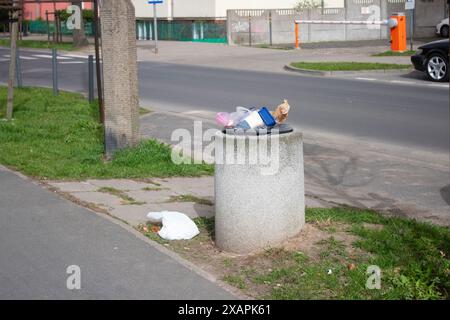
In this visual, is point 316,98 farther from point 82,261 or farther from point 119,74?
point 82,261

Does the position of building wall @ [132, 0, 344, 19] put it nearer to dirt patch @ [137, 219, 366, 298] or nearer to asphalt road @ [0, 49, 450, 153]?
asphalt road @ [0, 49, 450, 153]

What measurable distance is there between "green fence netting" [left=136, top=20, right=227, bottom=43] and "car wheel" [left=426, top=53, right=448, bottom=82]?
18838mm

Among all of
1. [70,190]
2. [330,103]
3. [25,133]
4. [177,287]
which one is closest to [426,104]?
Result: [330,103]

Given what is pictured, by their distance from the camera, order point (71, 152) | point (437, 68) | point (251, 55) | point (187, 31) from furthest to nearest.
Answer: point (187, 31), point (251, 55), point (437, 68), point (71, 152)

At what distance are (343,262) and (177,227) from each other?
1499 mm

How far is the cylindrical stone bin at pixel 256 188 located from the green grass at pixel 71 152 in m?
3.45

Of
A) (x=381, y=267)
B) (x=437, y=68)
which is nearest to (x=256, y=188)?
(x=381, y=267)

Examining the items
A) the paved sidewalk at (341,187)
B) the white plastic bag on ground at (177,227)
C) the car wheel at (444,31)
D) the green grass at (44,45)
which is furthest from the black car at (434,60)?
the green grass at (44,45)

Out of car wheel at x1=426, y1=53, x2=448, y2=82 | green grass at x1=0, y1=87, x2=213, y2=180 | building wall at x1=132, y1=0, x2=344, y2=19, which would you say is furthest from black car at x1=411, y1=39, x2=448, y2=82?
building wall at x1=132, y1=0, x2=344, y2=19

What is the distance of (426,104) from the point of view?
55.7ft

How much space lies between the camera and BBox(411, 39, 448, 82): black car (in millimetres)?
21502

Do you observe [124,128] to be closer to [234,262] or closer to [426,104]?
[234,262]

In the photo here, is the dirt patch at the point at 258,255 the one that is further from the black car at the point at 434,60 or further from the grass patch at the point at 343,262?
the black car at the point at 434,60

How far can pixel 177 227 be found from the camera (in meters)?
6.96
